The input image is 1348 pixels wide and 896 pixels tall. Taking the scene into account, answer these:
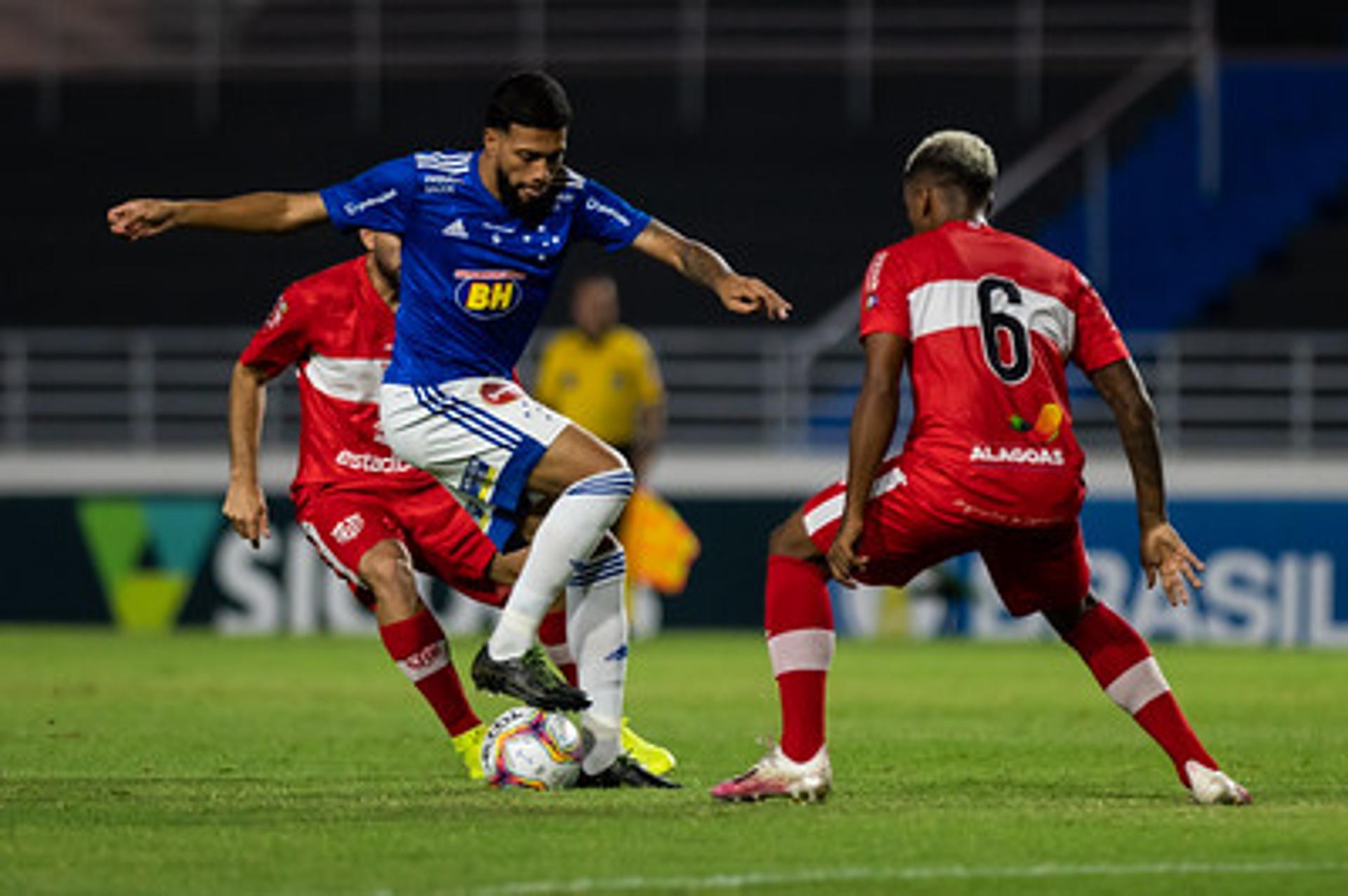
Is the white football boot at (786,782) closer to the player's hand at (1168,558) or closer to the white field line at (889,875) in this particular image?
the player's hand at (1168,558)

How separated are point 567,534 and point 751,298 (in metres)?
0.89

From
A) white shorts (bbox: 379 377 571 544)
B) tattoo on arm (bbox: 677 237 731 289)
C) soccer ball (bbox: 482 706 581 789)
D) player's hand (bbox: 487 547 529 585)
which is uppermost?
tattoo on arm (bbox: 677 237 731 289)

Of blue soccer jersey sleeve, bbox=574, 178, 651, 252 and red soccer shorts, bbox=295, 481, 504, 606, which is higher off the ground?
blue soccer jersey sleeve, bbox=574, 178, 651, 252

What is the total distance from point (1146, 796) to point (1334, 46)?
1799 cm

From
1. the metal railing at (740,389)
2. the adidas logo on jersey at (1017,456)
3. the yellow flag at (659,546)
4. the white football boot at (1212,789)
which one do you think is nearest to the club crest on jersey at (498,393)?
the adidas logo on jersey at (1017,456)

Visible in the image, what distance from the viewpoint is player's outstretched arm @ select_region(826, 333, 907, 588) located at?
764 cm

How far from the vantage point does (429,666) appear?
30.6 ft

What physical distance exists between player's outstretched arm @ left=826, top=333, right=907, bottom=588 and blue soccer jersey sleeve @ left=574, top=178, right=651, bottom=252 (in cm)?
117

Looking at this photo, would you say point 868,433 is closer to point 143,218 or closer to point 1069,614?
point 1069,614

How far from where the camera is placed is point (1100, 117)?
24328 millimetres

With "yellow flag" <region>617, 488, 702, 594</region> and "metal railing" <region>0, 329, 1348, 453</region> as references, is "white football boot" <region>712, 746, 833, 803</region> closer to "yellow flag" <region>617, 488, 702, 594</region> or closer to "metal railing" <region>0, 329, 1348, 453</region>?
"yellow flag" <region>617, 488, 702, 594</region>

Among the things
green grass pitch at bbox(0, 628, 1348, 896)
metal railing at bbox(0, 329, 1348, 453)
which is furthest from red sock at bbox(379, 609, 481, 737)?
metal railing at bbox(0, 329, 1348, 453)

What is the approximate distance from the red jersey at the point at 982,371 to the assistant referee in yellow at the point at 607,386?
8.85m

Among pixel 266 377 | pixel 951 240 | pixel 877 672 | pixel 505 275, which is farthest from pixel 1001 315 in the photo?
pixel 877 672
